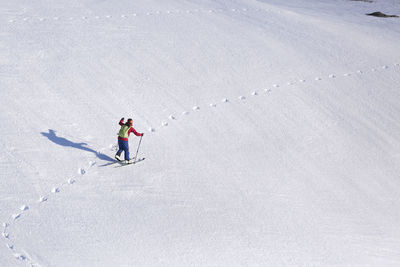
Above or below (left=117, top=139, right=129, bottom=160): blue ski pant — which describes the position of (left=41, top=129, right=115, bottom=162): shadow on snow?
below

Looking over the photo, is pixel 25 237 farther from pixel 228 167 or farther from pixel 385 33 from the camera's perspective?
pixel 385 33

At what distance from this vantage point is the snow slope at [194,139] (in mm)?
7367

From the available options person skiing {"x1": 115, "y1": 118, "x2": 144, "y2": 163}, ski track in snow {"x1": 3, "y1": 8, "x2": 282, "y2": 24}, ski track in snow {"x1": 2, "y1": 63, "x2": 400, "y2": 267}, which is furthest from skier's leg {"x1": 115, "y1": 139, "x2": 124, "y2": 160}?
ski track in snow {"x1": 3, "y1": 8, "x2": 282, "y2": 24}

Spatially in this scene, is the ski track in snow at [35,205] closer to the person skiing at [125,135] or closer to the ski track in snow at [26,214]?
the ski track in snow at [26,214]

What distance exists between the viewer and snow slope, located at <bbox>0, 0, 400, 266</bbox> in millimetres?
7367

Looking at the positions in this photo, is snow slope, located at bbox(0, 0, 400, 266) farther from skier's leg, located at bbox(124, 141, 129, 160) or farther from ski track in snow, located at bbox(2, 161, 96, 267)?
skier's leg, located at bbox(124, 141, 129, 160)

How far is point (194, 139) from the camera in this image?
34.6 ft

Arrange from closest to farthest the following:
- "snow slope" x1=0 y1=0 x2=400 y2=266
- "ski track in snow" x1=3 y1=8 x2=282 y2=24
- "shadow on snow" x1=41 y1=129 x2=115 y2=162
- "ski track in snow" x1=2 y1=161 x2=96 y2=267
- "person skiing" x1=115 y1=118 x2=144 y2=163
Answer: "ski track in snow" x1=2 y1=161 x2=96 y2=267 → "snow slope" x1=0 y1=0 x2=400 y2=266 → "person skiing" x1=115 y1=118 x2=144 y2=163 → "shadow on snow" x1=41 y1=129 x2=115 y2=162 → "ski track in snow" x1=3 y1=8 x2=282 y2=24

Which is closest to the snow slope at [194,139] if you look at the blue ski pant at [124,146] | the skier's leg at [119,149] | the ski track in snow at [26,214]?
the ski track in snow at [26,214]

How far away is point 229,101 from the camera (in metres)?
12.2

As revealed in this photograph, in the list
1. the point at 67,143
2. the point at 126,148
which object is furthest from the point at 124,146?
the point at 67,143

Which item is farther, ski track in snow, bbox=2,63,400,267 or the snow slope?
the snow slope

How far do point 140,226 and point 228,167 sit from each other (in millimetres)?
2838

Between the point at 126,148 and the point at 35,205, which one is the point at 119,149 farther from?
the point at 35,205
